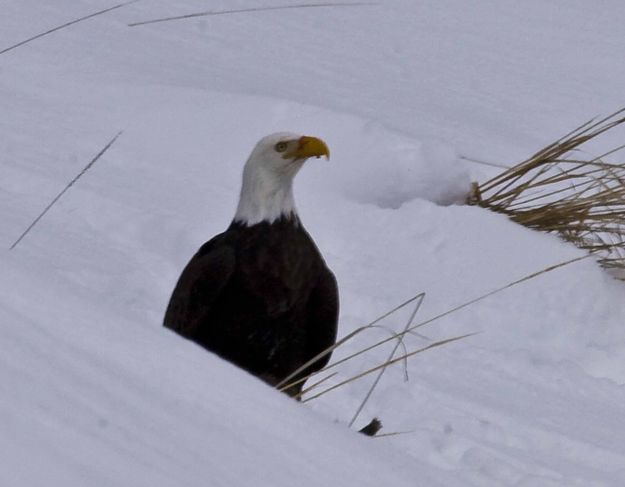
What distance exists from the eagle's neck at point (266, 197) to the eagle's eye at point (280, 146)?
0.21 ft

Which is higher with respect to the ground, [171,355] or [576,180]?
[171,355]

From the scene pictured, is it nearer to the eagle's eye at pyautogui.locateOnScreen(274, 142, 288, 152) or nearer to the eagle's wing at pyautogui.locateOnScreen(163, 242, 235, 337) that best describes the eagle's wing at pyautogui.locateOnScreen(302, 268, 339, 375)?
the eagle's wing at pyautogui.locateOnScreen(163, 242, 235, 337)

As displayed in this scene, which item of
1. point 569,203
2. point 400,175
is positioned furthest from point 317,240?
point 569,203

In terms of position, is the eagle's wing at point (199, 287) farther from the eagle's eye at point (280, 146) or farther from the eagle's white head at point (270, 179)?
the eagle's eye at point (280, 146)

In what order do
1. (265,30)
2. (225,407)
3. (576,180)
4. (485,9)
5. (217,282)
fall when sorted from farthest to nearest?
(485,9)
(265,30)
(576,180)
(217,282)
(225,407)

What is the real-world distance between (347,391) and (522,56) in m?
3.50

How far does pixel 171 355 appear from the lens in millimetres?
2143

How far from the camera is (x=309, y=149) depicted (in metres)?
4.23

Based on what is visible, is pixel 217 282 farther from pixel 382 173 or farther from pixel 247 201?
pixel 382 173

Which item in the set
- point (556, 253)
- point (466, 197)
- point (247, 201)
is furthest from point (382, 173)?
point (247, 201)

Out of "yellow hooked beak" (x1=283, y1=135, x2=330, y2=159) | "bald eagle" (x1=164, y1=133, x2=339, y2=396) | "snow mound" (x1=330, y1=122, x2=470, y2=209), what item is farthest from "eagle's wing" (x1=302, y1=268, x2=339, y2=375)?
"snow mound" (x1=330, y1=122, x2=470, y2=209)

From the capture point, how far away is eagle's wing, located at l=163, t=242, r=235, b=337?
166 inches

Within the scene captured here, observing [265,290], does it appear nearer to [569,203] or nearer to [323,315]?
[323,315]

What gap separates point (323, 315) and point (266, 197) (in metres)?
0.37
